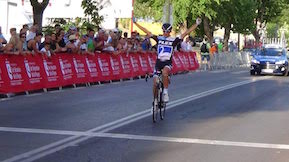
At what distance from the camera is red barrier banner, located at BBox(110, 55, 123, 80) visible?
2164 cm

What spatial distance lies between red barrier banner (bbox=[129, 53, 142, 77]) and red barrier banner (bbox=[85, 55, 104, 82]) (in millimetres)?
3370

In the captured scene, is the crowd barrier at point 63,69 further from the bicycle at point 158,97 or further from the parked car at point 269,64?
the parked car at point 269,64

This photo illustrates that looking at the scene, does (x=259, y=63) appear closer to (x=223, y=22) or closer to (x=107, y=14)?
(x=107, y=14)

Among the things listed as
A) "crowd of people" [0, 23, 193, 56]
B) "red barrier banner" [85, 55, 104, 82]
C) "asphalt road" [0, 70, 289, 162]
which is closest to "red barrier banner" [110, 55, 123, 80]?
"crowd of people" [0, 23, 193, 56]

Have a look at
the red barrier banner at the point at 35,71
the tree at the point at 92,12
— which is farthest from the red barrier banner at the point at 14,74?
the tree at the point at 92,12

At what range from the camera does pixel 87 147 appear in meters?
8.45

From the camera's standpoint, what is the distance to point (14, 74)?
50.9 ft

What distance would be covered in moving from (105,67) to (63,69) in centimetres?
319

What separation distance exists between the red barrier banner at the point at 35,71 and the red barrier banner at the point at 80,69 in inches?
81.3

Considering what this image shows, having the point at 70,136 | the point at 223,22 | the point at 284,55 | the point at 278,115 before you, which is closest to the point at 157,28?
the point at 223,22

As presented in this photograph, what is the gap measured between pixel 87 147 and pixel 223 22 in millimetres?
38949

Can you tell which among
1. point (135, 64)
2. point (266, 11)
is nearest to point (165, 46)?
point (135, 64)

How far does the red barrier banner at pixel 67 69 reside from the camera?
707 inches

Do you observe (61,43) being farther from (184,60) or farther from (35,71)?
(184,60)
